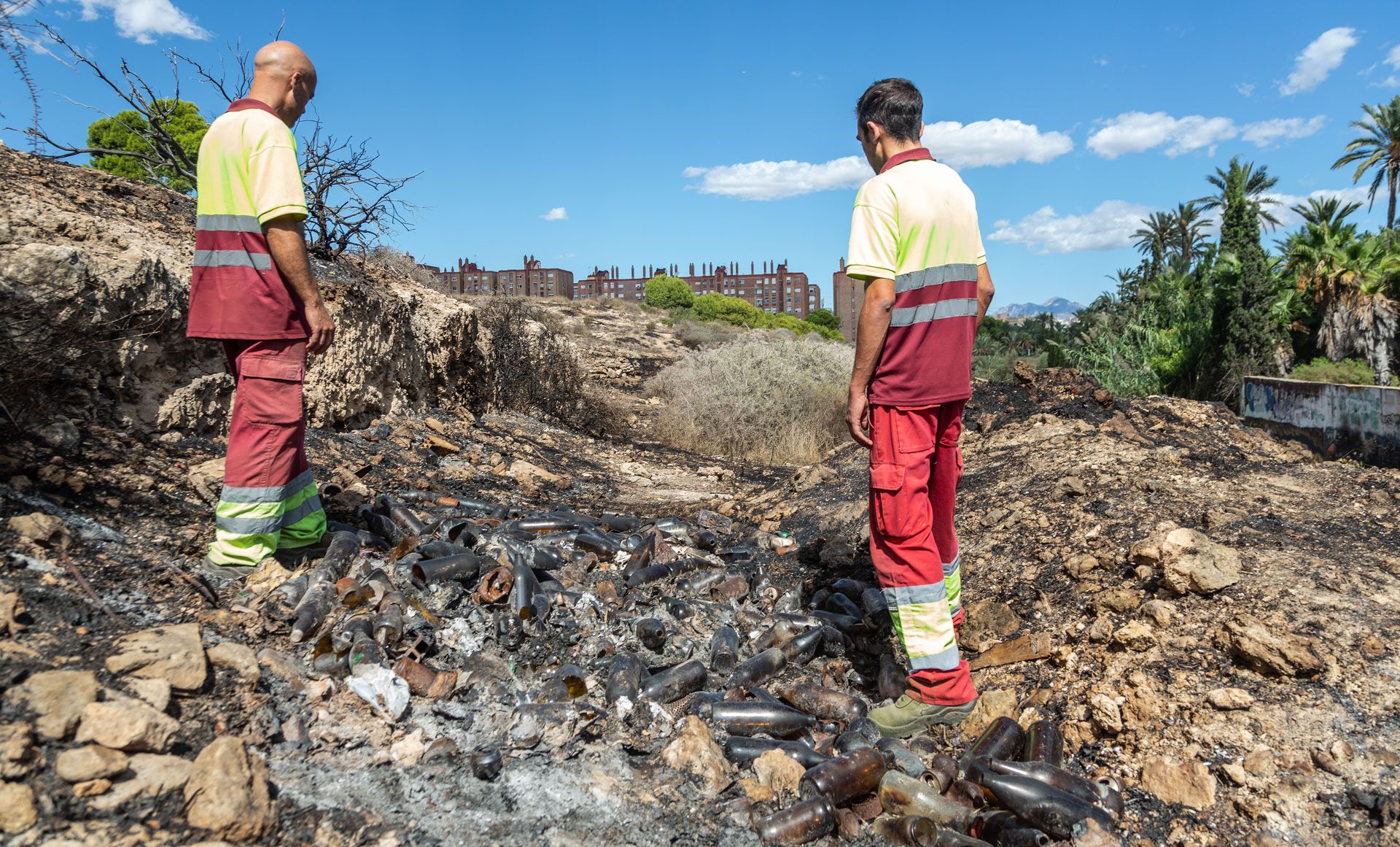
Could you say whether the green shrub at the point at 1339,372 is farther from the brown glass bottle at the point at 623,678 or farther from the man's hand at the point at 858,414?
the brown glass bottle at the point at 623,678

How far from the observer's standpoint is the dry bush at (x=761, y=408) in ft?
38.6

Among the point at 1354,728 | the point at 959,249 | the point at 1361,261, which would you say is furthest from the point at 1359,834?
the point at 1361,261

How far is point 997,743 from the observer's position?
9.82ft

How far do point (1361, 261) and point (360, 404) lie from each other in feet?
67.1

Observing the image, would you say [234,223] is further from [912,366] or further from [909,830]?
[909,830]

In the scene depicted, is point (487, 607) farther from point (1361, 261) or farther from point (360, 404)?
point (1361, 261)

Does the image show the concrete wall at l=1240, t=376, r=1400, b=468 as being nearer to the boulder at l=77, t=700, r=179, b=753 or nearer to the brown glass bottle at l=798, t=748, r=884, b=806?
the brown glass bottle at l=798, t=748, r=884, b=806

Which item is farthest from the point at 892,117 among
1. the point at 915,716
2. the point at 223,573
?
the point at 223,573

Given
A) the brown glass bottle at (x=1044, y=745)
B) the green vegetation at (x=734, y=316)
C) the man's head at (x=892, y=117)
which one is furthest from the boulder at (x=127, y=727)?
the green vegetation at (x=734, y=316)

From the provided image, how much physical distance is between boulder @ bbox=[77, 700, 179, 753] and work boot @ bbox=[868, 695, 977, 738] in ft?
7.75

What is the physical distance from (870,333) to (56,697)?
8.84ft

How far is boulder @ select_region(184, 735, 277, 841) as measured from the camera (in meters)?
2.02

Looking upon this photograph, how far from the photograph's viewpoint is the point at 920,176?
9.82 ft

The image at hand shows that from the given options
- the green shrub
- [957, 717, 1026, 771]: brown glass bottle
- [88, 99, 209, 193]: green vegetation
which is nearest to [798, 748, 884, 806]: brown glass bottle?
[957, 717, 1026, 771]: brown glass bottle
